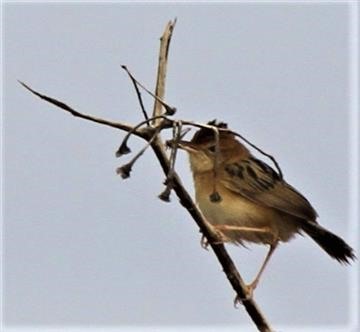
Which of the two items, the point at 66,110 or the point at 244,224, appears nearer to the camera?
the point at 66,110

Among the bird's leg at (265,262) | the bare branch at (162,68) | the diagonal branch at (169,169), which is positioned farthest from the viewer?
the bird's leg at (265,262)

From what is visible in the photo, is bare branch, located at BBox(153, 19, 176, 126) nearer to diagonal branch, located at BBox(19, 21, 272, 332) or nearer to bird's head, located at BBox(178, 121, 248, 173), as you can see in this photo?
diagonal branch, located at BBox(19, 21, 272, 332)

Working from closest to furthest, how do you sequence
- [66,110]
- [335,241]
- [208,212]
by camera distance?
[66,110]
[335,241]
[208,212]

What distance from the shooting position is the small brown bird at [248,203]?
5102 millimetres

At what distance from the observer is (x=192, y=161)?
5473mm

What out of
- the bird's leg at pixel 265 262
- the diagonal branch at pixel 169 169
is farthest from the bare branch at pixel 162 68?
the bird's leg at pixel 265 262

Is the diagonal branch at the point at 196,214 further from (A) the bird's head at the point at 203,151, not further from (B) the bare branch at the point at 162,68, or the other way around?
(A) the bird's head at the point at 203,151

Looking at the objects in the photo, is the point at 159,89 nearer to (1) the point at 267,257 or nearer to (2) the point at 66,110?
(2) the point at 66,110

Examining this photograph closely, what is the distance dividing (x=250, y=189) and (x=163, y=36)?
2624mm

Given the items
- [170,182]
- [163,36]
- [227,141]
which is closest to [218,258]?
[170,182]

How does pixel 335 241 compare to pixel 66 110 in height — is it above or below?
above

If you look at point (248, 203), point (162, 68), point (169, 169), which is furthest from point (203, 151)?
point (169, 169)

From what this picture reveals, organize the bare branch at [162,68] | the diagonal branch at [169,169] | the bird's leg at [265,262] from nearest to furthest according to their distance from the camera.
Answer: the diagonal branch at [169,169], the bare branch at [162,68], the bird's leg at [265,262]

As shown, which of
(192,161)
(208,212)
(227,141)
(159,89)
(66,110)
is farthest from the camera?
(227,141)
